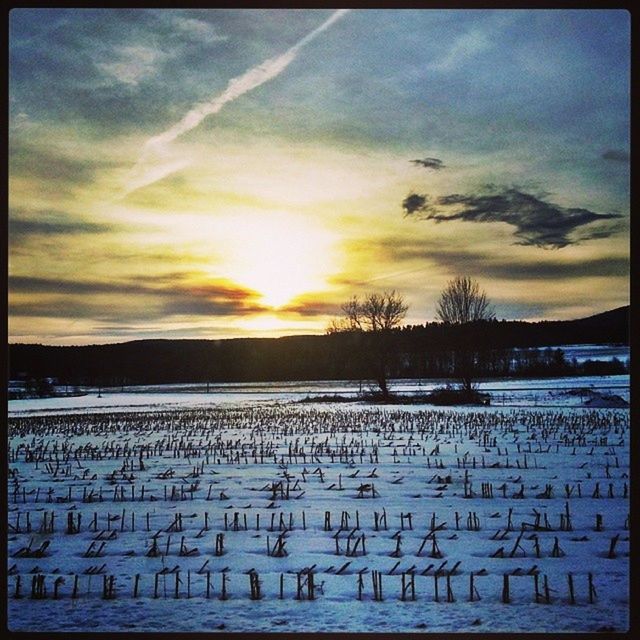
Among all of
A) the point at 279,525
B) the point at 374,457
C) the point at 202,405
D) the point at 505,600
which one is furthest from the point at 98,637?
the point at 202,405

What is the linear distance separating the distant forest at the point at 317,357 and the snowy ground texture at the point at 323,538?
2.17 feet

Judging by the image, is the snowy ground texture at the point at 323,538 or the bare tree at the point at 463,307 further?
the bare tree at the point at 463,307

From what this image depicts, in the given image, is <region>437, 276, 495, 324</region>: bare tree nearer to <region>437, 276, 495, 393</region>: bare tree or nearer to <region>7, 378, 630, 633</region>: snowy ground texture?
<region>437, 276, 495, 393</region>: bare tree

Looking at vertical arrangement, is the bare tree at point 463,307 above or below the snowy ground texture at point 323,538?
above

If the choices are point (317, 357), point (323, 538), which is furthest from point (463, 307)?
point (323, 538)

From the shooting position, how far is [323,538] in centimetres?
391

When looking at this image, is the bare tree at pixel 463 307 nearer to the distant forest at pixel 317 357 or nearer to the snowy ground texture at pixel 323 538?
the distant forest at pixel 317 357

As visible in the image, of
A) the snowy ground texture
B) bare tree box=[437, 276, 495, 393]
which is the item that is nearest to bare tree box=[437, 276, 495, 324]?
bare tree box=[437, 276, 495, 393]

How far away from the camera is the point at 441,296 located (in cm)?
509

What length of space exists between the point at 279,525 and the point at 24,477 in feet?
8.32

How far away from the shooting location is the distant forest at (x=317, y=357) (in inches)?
205

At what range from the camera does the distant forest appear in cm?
521

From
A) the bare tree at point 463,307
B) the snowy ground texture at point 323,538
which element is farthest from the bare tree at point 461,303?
the snowy ground texture at point 323,538
